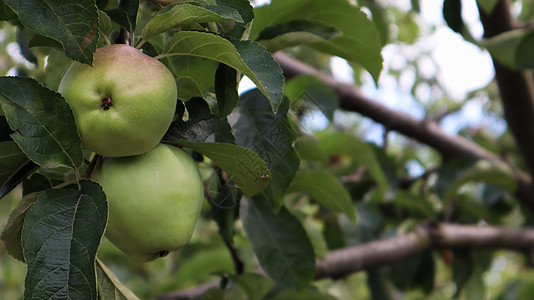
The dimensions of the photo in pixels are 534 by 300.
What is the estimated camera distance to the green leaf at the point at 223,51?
0.55m

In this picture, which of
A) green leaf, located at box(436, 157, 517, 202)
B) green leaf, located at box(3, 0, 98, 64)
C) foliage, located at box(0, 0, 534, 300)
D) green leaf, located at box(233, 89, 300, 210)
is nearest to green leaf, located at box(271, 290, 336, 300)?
foliage, located at box(0, 0, 534, 300)

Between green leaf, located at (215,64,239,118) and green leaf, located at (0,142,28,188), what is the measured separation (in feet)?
0.68

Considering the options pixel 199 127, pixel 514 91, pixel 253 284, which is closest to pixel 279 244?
pixel 253 284

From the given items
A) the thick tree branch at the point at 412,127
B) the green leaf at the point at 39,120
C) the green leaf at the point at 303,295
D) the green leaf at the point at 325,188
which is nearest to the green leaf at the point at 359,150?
the thick tree branch at the point at 412,127

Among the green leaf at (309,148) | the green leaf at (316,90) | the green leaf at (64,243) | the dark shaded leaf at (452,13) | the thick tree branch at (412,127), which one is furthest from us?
the thick tree branch at (412,127)

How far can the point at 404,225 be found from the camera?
1.80 meters

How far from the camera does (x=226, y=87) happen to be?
24.0 inches

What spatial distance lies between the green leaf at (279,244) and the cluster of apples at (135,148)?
362mm

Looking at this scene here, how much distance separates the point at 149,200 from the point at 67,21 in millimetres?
184

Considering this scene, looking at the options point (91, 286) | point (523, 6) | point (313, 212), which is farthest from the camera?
point (523, 6)

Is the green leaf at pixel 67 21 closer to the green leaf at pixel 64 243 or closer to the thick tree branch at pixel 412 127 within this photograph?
the green leaf at pixel 64 243

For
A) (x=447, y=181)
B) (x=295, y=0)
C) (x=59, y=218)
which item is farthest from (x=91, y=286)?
(x=447, y=181)

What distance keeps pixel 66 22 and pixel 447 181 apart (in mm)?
1346

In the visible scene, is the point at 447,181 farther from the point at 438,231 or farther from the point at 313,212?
the point at 313,212
